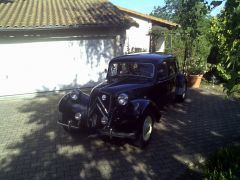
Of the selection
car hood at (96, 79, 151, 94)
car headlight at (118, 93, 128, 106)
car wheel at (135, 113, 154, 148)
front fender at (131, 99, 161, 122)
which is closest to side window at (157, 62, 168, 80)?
car hood at (96, 79, 151, 94)

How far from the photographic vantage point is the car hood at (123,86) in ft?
Answer: 21.1

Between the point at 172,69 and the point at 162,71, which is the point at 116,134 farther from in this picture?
the point at 172,69

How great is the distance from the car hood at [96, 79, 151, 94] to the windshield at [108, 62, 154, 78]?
31 cm

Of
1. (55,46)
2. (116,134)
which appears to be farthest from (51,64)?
(116,134)

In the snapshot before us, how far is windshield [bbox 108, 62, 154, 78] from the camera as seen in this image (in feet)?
24.7

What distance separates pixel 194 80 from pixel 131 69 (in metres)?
5.66

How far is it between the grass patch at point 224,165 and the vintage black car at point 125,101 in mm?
1627

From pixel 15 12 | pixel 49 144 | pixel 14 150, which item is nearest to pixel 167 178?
pixel 49 144

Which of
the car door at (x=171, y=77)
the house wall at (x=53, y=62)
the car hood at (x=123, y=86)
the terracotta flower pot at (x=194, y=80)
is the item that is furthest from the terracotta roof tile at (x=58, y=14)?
the car hood at (x=123, y=86)

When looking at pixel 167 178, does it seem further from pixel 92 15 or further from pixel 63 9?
pixel 63 9

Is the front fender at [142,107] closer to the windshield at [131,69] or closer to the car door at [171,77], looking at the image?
the windshield at [131,69]

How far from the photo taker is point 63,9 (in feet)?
45.4

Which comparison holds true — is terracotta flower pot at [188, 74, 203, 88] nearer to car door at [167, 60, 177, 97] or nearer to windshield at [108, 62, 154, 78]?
car door at [167, 60, 177, 97]

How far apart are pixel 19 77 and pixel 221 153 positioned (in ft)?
29.4
